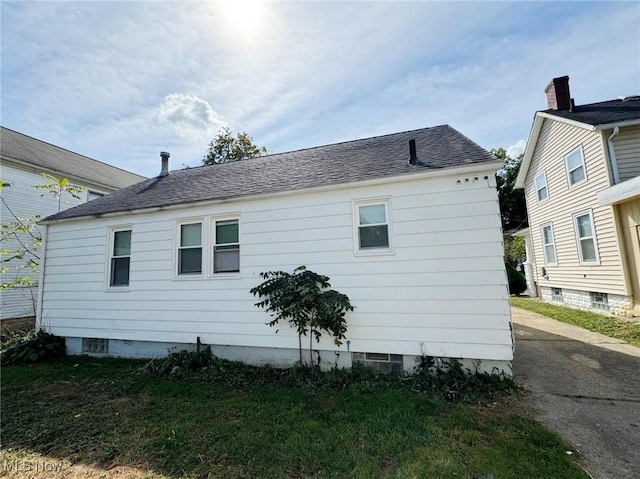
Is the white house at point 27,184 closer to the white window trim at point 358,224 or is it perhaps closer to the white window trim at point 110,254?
the white window trim at point 110,254

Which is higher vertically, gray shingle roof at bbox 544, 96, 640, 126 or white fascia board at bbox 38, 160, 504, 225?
gray shingle roof at bbox 544, 96, 640, 126

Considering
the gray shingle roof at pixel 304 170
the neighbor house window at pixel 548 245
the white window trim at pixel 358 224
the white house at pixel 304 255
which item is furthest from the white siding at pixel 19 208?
the neighbor house window at pixel 548 245

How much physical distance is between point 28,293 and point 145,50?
11.4 meters

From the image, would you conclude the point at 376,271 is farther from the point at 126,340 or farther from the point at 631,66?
the point at 631,66

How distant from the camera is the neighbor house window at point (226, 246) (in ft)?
20.6

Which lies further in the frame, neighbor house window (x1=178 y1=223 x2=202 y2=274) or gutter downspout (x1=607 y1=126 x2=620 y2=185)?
gutter downspout (x1=607 y1=126 x2=620 y2=185)

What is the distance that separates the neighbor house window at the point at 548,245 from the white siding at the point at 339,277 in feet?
33.1

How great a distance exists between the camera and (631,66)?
8367 mm

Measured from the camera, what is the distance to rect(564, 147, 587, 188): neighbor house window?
9.69 metres

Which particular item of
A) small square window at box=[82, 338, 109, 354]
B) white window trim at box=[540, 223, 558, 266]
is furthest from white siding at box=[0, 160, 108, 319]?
white window trim at box=[540, 223, 558, 266]

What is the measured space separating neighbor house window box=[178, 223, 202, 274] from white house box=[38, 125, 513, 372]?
1.1 inches

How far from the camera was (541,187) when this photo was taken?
12.6m

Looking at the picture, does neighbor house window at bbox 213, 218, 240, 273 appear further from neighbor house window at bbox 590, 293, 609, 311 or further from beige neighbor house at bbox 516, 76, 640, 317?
neighbor house window at bbox 590, 293, 609, 311

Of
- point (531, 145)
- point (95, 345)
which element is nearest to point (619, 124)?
point (531, 145)
